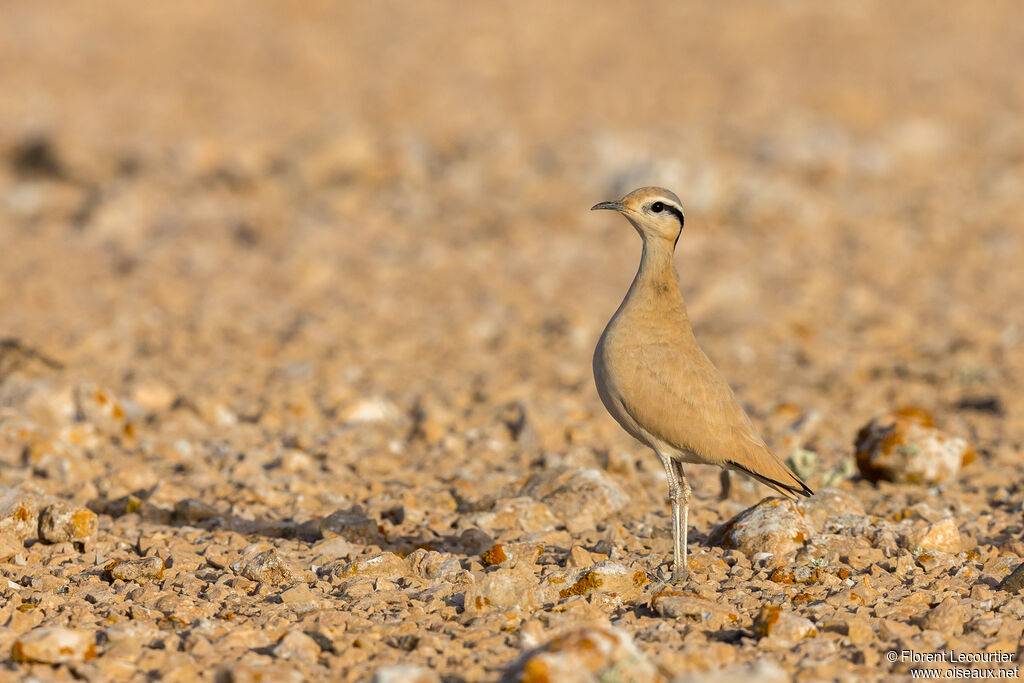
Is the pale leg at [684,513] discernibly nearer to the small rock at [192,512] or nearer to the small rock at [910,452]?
the small rock at [910,452]

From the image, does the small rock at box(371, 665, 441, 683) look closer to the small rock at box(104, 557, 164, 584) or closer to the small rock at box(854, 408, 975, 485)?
the small rock at box(104, 557, 164, 584)

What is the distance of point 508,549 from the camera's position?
4.84 metres

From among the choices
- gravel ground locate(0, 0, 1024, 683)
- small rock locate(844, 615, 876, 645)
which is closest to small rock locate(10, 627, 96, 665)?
gravel ground locate(0, 0, 1024, 683)

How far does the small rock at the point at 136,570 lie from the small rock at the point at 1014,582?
11.5 feet

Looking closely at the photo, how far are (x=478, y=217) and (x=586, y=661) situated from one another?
866 centimetres

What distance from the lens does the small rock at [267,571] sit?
15.0 ft

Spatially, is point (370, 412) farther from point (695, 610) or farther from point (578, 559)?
point (695, 610)

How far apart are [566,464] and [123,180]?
8.31 meters

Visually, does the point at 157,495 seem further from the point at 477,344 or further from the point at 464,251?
the point at 464,251

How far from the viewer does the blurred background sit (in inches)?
302

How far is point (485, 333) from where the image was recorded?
9.35m

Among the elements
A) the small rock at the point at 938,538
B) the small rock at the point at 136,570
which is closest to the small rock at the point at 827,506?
the small rock at the point at 938,538

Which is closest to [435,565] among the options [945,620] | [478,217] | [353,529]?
[353,529]

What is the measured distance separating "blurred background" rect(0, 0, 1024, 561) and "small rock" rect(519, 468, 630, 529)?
1.35 ft
